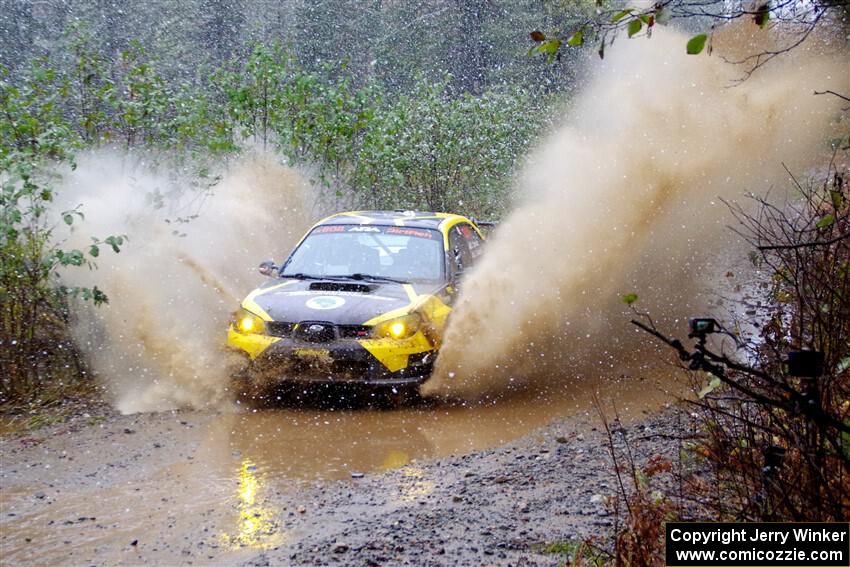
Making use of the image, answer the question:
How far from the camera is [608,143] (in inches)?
472

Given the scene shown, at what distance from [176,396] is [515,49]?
29615 millimetres

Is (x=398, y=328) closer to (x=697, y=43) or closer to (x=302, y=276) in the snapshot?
(x=302, y=276)

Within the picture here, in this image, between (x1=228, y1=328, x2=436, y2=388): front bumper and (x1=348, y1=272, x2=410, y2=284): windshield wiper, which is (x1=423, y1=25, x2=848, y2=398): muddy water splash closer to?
(x1=348, y1=272, x2=410, y2=284): windshield wiper

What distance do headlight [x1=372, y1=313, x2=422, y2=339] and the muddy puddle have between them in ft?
2.56

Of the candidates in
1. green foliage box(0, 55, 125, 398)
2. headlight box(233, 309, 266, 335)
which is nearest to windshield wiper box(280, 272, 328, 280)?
headlight box(233, 309, 266, 335)

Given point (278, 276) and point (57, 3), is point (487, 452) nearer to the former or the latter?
point (278, 276)

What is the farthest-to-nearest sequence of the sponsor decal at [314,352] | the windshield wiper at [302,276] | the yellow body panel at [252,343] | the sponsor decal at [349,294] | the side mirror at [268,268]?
the side mirror at [268,268]
the windshield wiper at [302,276]
the sponsor decal at [349,294]
the yellow body panel at [252,343]
the sponsor decal at [314,352]

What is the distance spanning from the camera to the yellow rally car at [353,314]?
8.41m

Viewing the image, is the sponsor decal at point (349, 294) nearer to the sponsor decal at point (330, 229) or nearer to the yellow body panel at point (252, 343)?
the yellow body panel at point (252, 343)

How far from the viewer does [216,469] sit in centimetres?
688

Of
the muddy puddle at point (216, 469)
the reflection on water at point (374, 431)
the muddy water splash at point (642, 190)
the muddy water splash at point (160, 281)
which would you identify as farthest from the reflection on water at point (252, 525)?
the muddy water splash at point (642, 190)

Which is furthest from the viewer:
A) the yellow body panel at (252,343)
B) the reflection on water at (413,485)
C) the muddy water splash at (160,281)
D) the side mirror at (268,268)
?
the side mirror at (268,268)

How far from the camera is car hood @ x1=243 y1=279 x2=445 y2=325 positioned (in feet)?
28.0

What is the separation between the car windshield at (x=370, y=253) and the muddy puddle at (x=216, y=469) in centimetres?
162
